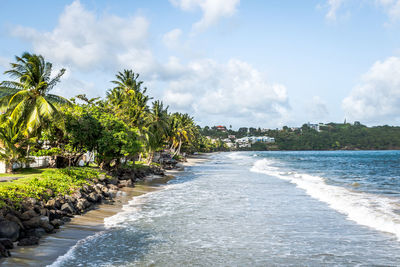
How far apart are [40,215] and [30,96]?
13179mm

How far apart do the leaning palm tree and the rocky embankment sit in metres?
6.05

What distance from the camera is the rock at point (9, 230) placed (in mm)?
9761

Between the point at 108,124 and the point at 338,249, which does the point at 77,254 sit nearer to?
the point at 338,249

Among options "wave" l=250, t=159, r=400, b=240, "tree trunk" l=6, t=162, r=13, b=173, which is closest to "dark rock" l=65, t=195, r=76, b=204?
"tree trunk" l=6, t=162, r=13, b=173

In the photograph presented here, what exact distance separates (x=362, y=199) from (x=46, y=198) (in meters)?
18.4

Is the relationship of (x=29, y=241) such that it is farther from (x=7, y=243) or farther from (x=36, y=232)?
(x=36, y=232)

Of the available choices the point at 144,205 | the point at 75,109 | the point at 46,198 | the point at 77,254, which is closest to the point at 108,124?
the point at 75,109

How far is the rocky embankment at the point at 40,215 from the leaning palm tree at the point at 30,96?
605 cm

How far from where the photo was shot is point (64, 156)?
27094 mm

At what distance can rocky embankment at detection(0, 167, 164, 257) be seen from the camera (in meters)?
9.84

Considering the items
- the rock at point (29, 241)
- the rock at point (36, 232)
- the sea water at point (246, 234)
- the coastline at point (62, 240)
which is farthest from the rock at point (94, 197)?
the rock at point (29, 241)

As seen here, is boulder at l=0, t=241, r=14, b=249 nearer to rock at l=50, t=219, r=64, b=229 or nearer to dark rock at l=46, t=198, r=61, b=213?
rock at l=50, t=219, r=64, b=229

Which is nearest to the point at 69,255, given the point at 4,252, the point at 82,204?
the point at 4,252

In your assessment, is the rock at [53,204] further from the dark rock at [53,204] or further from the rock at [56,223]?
the rock at [56,223]
